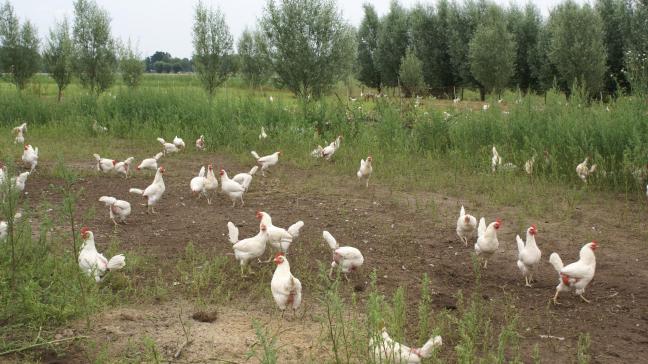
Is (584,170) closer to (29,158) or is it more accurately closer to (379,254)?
(379,254)

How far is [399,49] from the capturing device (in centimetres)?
4078

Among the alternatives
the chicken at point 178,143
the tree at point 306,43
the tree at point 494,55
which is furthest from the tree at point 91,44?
the tree at point 494,55

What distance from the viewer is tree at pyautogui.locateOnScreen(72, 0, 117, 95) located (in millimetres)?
24828

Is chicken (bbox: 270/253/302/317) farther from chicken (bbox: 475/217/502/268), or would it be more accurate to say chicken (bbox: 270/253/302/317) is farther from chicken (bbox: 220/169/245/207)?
chicken (bbox: 220/169/245/207)

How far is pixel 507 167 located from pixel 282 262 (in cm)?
623

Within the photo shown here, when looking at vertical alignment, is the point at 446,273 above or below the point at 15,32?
below

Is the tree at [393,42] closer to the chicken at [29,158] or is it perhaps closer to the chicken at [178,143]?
the chicken at [178,143]

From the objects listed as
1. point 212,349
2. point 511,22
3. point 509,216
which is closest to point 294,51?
point 509,216

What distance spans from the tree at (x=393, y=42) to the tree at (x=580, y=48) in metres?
14.6

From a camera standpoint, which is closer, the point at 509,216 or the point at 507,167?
the point at 509,216

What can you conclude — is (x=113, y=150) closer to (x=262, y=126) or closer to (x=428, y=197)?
(x=262, y=126)

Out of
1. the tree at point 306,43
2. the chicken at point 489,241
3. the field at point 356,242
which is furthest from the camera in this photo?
the tree at point 306,43

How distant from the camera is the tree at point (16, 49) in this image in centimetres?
2484

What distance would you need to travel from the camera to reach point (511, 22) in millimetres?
34781
